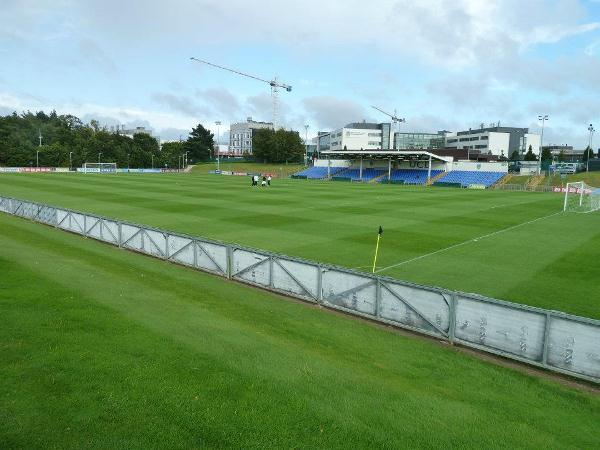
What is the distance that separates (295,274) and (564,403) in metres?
7.92

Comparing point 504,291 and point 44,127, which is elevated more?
point 44,127

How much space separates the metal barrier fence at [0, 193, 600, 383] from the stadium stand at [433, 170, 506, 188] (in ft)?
246

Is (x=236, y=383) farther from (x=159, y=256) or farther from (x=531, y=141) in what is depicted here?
(x=531, y=141)

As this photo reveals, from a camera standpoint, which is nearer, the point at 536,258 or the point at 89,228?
the point at 536,258

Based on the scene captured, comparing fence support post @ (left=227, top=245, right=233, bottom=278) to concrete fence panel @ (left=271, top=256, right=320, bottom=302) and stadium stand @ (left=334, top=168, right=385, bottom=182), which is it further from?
stadium stand @ (left=334, top=168, right=385, bottom=182)

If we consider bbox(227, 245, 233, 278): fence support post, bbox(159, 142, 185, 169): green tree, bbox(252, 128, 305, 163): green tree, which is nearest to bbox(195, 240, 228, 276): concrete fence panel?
bbox(227, 245, 233, 278): fence support post

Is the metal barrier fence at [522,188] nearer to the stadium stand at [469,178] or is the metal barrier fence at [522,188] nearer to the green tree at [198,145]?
the stadium stand at [469,178]

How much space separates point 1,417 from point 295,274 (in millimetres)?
9115

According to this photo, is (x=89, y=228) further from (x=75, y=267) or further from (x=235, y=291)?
(x=235, y=291)

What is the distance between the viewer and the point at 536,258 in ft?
71.6

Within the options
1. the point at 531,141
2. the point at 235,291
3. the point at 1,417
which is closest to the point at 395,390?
the point at 1,417

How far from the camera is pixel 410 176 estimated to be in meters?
94.1

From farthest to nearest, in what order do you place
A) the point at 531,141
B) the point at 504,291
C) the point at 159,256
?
the point at 531,141
the point at 159,256
the point at 504,291

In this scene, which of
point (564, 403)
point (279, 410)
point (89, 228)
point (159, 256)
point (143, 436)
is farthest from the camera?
point (89, 228)
